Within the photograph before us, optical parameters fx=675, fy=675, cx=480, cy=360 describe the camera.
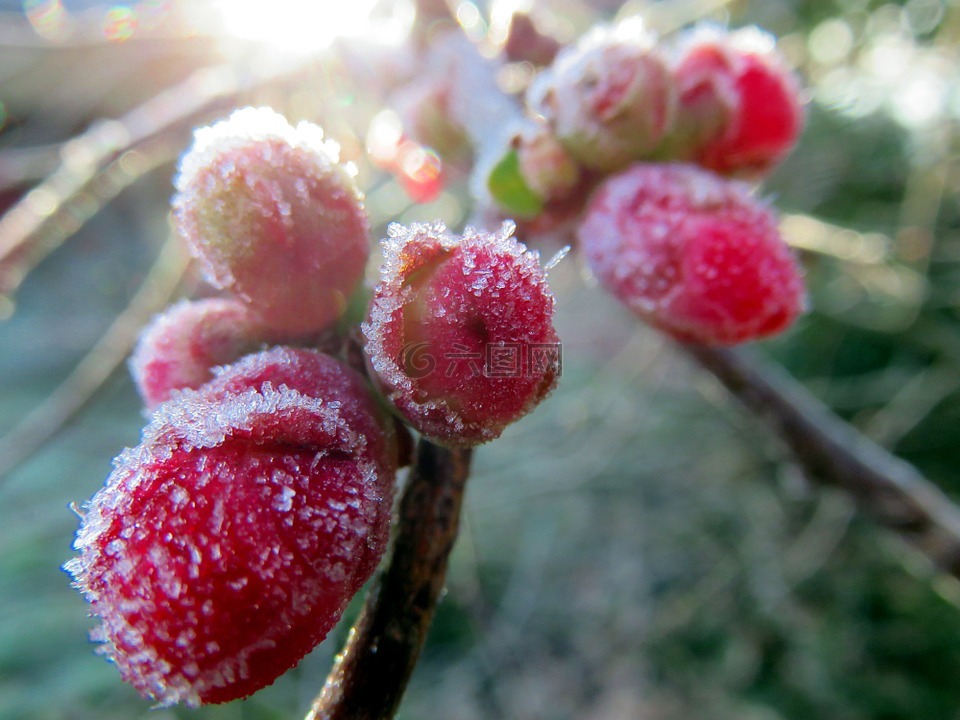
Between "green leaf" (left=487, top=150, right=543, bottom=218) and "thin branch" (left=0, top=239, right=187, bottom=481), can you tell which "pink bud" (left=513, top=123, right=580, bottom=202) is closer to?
"green leaf" (left=487, top=150, right=543, bottom=218)

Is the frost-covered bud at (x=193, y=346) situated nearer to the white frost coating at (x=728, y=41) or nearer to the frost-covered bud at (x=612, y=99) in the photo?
the frost-covered bud at (x=612, y=99)

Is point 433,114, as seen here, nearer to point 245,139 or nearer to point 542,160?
point 542,160

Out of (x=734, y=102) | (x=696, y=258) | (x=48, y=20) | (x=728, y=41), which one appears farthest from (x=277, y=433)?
(x=48, y=20)

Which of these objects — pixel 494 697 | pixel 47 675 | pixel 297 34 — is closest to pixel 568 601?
pixel 494 697

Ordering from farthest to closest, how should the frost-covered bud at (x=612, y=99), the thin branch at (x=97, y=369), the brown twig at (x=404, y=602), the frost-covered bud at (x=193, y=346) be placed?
the thin branch at (x=97, y=369) < the frost-covered bud at (x=612, y=99) < the frost-covered bud at (x=193, y=346) < the brown twig at (x=404, y=602)

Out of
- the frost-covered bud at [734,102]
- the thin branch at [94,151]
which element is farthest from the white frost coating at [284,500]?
the thin branch at [94,151]

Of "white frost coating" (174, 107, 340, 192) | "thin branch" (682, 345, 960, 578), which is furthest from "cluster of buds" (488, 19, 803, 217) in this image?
"thin branch" (682, 345, 960, 578)
